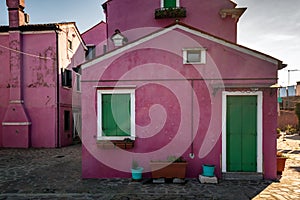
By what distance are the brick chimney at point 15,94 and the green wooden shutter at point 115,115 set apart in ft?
29.8

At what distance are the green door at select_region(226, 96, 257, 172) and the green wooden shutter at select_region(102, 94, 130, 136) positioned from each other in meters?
3.25

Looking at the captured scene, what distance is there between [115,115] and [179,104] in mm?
2102

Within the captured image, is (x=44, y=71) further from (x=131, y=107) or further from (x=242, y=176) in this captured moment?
(x=242, y=176)

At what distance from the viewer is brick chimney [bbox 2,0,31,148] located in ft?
45.9

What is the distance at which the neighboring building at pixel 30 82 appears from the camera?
46.3 ft

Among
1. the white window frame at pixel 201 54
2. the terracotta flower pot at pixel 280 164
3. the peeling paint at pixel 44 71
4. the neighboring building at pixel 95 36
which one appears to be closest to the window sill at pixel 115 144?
the white window frame at pixel 201 54

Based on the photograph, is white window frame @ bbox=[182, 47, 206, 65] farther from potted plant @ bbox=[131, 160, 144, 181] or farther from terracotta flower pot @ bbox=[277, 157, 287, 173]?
terracotta flower pot @ bbox=[277, 157, 287, 173]

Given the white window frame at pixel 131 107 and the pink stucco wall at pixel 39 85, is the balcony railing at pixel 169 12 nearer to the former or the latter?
the white window frame at pixel 131 107

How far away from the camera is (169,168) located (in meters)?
6.89

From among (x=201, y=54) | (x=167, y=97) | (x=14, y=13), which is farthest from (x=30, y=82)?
(x=201, y=54)

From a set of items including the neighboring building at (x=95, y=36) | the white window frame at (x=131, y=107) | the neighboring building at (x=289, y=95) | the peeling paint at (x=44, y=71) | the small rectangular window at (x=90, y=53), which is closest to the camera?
the white window frame at (x=131, y=107)

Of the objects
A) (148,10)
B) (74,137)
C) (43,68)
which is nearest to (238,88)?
(148,10)

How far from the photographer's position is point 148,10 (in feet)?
38.8

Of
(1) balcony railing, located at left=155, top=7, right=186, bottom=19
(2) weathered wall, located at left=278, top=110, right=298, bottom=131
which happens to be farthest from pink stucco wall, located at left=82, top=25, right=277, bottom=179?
(2) weathered wall, located at left=278, top=110, right=298, bottom=131
